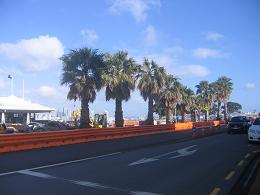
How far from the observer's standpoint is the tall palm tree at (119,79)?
48347mm

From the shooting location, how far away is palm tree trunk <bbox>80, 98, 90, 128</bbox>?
143ft

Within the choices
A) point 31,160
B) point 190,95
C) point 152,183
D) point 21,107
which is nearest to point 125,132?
point 31,160

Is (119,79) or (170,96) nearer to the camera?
(119,79)

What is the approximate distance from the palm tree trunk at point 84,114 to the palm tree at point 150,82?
41.6ft

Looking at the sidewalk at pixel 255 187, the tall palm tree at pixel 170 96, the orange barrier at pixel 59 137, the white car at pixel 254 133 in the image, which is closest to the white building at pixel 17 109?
the tall palm tree at pixel 170 96

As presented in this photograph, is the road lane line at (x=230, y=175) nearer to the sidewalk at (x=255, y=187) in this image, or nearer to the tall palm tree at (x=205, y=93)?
the sidewalk at (x=255, y=187)

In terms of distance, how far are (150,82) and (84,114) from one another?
14.3m

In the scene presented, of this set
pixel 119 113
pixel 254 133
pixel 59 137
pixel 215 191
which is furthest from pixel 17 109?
pixel 215 191

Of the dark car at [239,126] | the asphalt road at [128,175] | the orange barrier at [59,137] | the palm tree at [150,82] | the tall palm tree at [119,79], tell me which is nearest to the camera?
the asphalt road at [128,175]

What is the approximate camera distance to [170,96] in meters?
65.1

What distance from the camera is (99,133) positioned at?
32469 millimetres

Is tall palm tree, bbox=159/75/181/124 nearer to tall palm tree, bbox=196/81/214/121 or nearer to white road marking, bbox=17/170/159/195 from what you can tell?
tall palm tree, bbox=196/81/214/121

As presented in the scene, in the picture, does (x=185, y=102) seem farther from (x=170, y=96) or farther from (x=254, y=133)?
(x=254, y=133)

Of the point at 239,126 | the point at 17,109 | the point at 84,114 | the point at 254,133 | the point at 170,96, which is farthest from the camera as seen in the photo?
the point at 170,96
